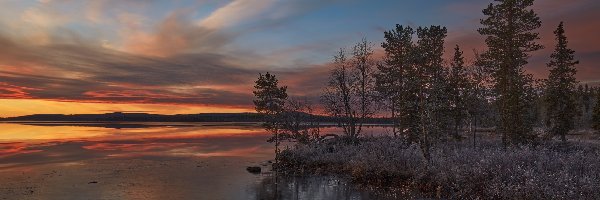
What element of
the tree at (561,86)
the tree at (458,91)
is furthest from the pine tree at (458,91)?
the tree at (561,86)

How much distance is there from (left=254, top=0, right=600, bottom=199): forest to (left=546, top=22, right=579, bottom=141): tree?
121mm

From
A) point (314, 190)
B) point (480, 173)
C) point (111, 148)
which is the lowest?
point (314, 190)

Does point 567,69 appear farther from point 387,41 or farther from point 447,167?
point 447,167

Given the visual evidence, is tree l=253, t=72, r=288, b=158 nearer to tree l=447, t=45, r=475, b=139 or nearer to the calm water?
the calm water

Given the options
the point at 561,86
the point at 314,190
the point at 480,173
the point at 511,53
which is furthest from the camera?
the point at 561,86

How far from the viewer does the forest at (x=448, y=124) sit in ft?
69.7

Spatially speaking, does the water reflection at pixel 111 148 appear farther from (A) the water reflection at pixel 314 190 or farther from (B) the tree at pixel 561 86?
(B) the tree at pixel 561 86

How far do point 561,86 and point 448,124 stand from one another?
64.6 ft

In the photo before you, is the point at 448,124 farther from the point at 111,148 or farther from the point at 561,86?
the point at 111,148

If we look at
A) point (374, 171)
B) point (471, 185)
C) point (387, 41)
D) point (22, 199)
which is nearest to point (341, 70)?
point (387, 41)

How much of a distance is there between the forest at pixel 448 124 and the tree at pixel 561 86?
0.40 feet

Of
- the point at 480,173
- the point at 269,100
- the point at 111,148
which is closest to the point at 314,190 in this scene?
the point at 480,173

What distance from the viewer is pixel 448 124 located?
49250 mm

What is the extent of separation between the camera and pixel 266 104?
47000 mm
